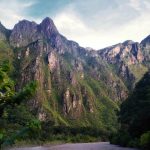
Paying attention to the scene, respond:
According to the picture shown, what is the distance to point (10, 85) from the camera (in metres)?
16.6

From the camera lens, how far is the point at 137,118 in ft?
352

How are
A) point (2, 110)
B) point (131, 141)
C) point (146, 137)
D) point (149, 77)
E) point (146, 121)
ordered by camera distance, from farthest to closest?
point (149, 77), point (131, 141), point (146, 121), point (146, 137), point (2, 110)

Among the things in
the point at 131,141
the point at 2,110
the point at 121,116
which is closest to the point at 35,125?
the point at 2,110

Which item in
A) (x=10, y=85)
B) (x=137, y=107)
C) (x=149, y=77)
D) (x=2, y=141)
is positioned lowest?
(x=2, y=141)

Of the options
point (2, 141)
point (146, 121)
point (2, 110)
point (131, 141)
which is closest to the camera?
point (2, 141)

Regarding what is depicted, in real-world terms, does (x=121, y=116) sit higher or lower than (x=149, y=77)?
lower

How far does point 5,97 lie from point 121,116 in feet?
409

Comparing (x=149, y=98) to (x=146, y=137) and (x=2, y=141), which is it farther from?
(x=2, y=141)

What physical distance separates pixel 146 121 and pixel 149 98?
8.06 metres

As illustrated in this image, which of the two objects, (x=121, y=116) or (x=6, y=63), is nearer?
(x=6, y=63)

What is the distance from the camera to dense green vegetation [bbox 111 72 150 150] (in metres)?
104

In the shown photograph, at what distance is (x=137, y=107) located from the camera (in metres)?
122

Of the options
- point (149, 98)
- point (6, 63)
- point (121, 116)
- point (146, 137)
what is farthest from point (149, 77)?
point (6, 63)

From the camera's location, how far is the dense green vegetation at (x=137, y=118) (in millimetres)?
103562
